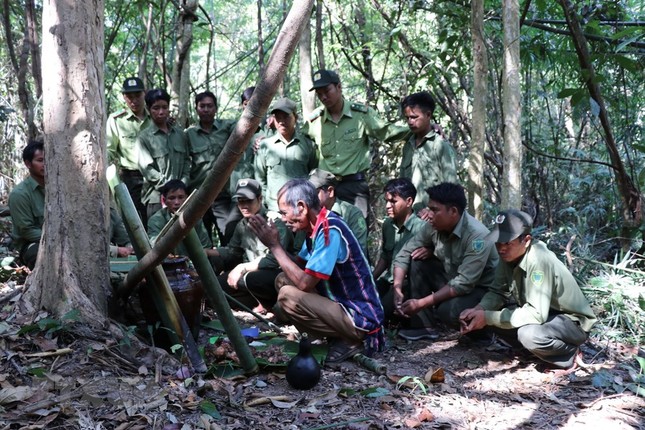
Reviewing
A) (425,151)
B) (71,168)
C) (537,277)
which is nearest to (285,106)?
(425,151)

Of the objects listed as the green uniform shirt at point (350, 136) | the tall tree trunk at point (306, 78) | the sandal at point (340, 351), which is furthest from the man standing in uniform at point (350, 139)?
the sandal at point (340, 351)

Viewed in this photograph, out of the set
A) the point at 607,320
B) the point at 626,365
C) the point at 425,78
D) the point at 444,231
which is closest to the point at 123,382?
the point at 444,231

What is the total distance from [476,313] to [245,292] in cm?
237

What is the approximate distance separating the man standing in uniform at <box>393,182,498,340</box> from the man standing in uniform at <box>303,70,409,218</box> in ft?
3.21

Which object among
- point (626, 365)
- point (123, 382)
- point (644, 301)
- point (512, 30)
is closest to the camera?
point (123, 382)

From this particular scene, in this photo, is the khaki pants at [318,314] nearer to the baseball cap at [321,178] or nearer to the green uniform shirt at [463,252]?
the green uniform shirt at [463,252]

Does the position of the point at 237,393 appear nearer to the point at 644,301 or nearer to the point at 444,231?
the point at 444,231

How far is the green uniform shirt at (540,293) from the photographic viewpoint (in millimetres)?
4602

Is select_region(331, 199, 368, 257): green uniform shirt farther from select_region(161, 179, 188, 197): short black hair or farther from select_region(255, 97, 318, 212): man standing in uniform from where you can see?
select_region(161, 179, 188, 197): short black hair

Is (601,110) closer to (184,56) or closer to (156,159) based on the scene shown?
(156,159)

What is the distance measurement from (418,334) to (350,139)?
207 cm

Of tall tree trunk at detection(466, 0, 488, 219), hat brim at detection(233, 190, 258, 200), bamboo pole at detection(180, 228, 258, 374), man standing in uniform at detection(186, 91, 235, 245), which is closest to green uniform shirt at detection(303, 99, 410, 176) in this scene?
tall tree trunk at detection(466, 0, 488, 219)

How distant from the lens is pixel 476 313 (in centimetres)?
A: 486

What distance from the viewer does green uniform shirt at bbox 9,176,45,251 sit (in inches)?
230
